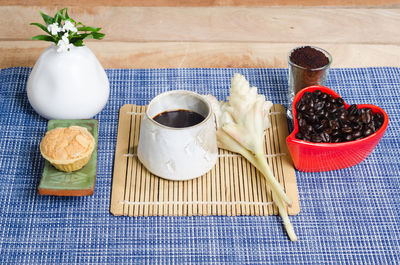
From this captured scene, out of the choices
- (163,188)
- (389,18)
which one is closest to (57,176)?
(163,188)

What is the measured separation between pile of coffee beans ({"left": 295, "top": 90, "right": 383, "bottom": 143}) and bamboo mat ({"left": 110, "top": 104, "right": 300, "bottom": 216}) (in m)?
0.11

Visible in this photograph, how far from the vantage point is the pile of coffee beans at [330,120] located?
3.81 ft

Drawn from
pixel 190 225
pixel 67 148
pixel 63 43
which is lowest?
pixel 190 225

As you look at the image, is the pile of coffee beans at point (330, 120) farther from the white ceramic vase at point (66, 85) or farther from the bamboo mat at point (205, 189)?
the white ceramic vase at point (66, 85)

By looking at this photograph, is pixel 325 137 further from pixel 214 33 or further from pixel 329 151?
pixel 214 33

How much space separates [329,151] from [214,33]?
71cm

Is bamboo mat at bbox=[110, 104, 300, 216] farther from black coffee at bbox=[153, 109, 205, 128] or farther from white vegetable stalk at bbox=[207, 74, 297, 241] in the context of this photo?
black coffee at bbox=[153, 109, 205, 128]

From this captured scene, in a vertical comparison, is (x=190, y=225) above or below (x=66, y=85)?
below

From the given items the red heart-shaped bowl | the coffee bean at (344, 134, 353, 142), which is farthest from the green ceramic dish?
the coffee bean at (344, 134, 353, 142)

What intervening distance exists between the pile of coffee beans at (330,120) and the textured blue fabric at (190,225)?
0.12 meters

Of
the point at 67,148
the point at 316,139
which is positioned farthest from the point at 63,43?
the point at 316,139

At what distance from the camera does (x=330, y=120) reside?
1.18 meters

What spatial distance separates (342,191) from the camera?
3.93 ft

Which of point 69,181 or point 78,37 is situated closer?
point 69,181
